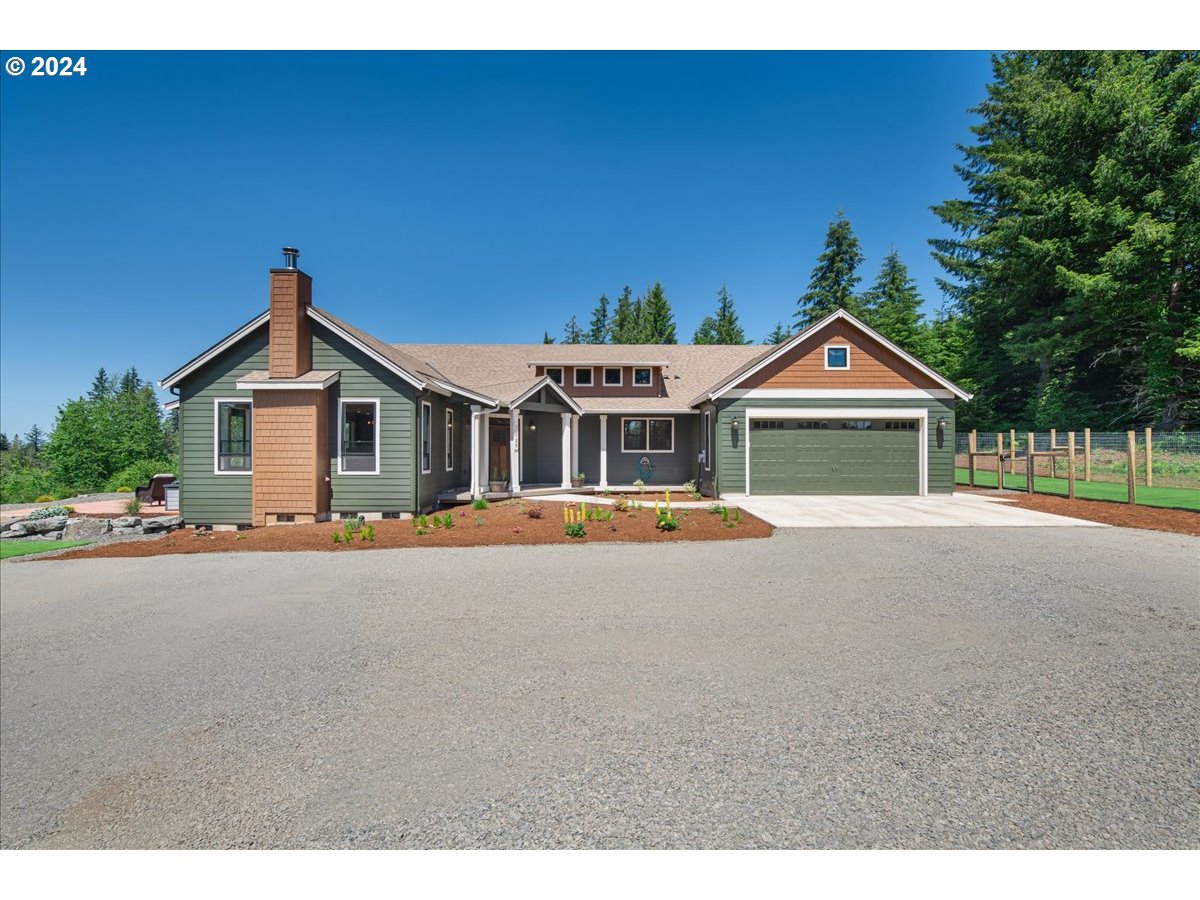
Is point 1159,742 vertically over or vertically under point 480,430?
under

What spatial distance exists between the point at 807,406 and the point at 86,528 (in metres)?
17.9

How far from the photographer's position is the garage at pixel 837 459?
16.8 m

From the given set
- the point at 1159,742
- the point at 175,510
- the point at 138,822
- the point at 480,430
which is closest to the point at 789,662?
the point at 1159,742

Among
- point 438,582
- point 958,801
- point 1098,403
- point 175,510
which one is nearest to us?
point 958,801

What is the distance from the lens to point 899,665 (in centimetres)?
438

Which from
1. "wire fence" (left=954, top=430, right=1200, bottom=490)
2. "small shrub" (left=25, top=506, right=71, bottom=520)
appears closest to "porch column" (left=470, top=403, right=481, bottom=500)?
"small shrub" (left=25, top=506, right=71, bottom=520)

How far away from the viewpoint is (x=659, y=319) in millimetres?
45156

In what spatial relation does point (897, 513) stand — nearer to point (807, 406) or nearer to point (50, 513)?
point (807, 406)

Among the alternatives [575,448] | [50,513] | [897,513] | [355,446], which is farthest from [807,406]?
[50,513]

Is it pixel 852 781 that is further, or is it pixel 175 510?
pixel 175 510

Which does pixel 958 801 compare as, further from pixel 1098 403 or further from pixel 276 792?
pixel 1098 403

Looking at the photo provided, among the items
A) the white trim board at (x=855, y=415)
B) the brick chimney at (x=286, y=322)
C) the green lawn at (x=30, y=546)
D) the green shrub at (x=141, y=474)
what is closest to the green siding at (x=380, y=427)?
the brick chimney at (x=286, y=322)

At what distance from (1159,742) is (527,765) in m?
3.66

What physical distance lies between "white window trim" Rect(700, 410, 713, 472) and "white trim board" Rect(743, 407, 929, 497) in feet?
4.03
